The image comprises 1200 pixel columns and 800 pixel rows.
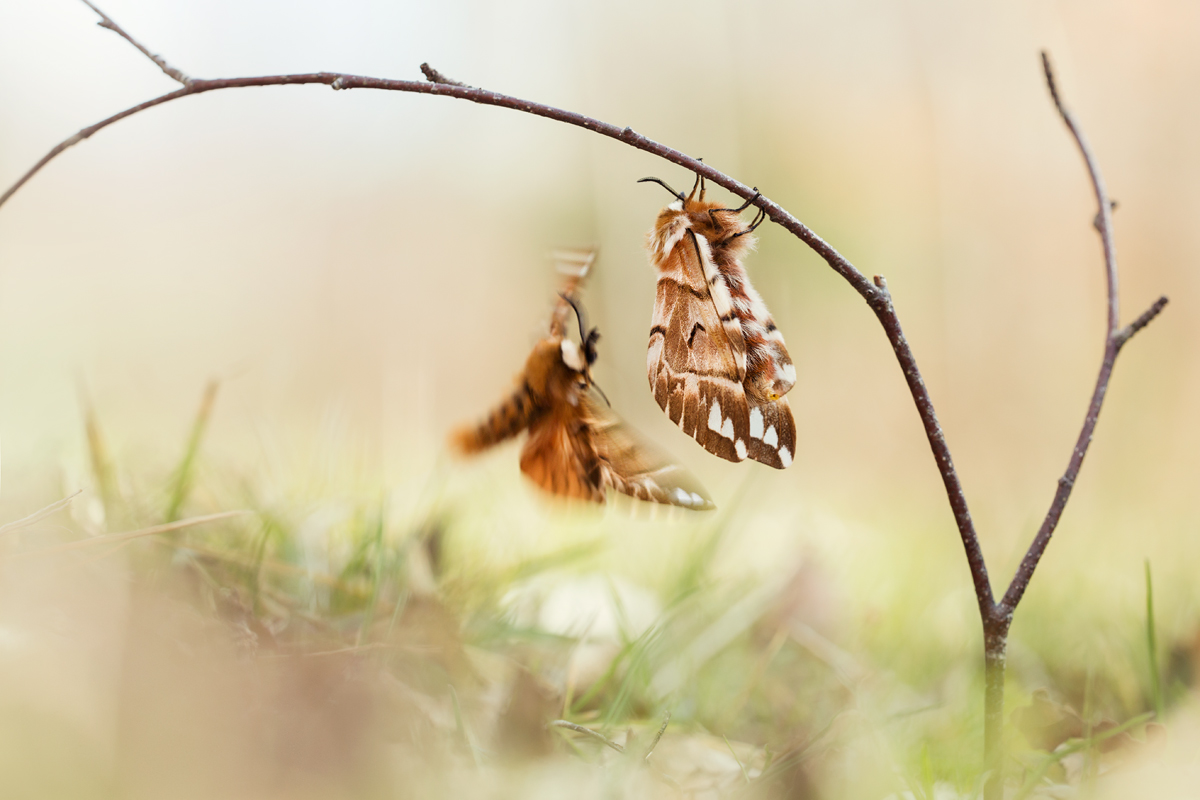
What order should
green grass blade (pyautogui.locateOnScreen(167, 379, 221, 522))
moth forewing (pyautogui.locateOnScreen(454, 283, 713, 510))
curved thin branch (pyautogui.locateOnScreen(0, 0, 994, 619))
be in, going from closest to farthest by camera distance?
curved thin branch (pyautogui.locateOnScreen(0, 0, 994, 619)) < moth forewing (pyautogui.locateOnScreen(454, 283, 713, 510)) < green grass blade (pyautogui.locateOnScreen(167, 379, 221, 522))

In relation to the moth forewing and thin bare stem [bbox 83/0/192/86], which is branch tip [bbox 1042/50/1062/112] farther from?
thin bare stem [bbox 83/0/192/86]

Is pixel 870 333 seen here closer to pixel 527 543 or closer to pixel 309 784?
pixel 527 543

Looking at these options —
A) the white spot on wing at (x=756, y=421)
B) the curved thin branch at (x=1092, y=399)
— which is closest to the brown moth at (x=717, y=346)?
the white spot on wing at (x=756, y=421)

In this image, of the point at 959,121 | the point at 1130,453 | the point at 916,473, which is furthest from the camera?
the point at 959,121

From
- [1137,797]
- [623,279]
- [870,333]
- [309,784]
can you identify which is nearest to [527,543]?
[309,784]

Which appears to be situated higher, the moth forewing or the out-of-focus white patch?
the out-of-focus white patch

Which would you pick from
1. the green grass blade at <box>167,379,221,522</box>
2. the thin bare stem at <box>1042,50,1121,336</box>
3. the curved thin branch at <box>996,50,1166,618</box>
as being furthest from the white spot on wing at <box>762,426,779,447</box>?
the green grass blade at <box>167,379,221,522</box>

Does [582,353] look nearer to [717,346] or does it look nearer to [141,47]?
[717,346]
